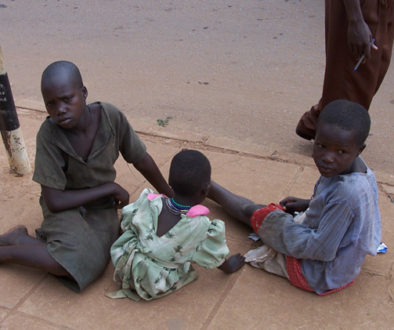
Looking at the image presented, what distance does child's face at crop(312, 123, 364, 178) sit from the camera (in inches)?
83.3

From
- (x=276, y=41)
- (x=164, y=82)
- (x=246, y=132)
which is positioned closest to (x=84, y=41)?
(x=164, y=82)

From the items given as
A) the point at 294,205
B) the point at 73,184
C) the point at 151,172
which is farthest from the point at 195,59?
the point at 73,184

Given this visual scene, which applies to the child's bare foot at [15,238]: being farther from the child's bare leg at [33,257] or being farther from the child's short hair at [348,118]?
the child's short hair at [348,118]

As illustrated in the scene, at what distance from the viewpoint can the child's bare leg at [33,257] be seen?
2.35 meters

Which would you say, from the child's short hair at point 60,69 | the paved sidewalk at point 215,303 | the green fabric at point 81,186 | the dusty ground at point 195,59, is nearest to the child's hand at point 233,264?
the paved sidewalk at point 215,303

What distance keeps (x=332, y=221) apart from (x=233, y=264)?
55cm

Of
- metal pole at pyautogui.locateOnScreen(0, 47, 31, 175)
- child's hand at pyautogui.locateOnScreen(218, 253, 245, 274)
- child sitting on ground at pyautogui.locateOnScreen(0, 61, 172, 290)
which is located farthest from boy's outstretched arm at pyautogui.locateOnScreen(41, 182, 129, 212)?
metal pole at pyautogui.locateOnScreen(0, 47, 31, 175)

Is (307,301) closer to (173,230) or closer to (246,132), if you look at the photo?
(173,230)

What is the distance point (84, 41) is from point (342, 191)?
5.22m

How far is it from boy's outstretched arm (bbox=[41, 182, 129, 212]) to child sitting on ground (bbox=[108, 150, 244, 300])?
8.9 inches

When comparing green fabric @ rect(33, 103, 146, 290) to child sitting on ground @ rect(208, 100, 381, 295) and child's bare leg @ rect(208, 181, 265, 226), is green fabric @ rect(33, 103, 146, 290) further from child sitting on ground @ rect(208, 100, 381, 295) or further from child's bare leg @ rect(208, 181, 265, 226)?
child sitting on ground @ rect(208, 100, 381, 295)

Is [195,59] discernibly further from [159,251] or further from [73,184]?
[159,251]

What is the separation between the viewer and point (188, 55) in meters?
6.07

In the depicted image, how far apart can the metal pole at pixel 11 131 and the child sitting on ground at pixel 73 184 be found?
75 centimetres
